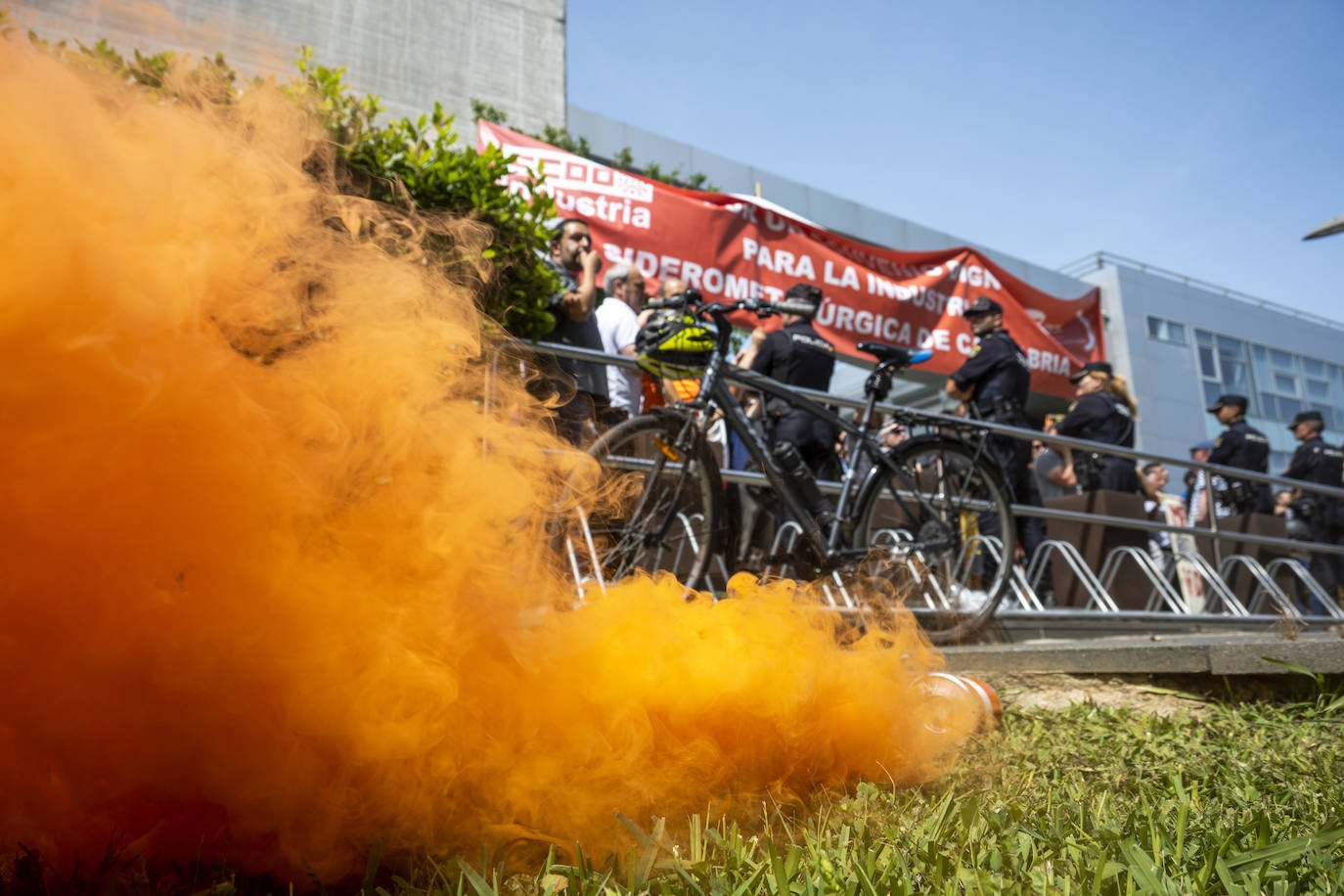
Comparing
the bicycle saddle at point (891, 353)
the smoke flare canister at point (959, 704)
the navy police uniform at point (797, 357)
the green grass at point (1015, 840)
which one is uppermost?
the navy police uniform at point (797, 357)

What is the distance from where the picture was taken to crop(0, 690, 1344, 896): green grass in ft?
4.23

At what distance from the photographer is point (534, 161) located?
25.1 feet

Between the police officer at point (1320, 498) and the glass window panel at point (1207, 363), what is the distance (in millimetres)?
17850

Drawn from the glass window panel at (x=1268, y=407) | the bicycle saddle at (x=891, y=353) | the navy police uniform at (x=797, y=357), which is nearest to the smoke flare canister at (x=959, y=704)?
the bicycle saddle at (x=891, y=353)

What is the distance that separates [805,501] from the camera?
4477 mm

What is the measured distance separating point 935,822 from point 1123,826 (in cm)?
34

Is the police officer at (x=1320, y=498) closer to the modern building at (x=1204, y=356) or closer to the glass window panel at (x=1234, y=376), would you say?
the modern building at (x=1204, y=356)

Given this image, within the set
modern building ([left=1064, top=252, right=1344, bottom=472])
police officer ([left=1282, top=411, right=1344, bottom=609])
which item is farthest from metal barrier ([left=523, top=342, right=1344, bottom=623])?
modern building ([left=1064, top=252, right=1344, bottom=472])

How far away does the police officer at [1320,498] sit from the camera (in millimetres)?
9000

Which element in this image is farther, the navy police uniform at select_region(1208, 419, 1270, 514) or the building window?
the building window

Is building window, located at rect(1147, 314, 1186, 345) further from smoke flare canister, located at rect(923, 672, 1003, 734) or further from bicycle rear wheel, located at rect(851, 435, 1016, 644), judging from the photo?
smoke flare canister, located at rect(923, 672, 1003, 734)

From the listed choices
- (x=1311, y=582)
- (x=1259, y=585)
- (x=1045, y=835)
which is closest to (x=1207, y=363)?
(x=1259, y=585)

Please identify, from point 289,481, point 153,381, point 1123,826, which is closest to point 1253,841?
point 1123,826

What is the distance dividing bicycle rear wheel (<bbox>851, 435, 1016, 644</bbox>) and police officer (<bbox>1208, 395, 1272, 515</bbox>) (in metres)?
5.22
